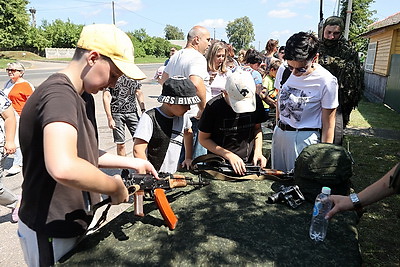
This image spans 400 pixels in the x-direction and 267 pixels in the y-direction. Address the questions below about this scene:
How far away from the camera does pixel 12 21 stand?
39.9 meters

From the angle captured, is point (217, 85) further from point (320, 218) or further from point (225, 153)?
point (320, 218)

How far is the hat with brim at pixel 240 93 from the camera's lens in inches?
94.0

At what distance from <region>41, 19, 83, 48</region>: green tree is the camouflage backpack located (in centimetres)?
5303

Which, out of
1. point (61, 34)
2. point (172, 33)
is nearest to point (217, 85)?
point (61, 34)

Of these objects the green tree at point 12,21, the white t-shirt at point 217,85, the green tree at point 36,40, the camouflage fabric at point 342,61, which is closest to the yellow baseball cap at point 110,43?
the white t-shirt at point 217,85

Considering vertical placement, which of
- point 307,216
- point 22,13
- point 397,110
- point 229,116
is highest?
point 22,13

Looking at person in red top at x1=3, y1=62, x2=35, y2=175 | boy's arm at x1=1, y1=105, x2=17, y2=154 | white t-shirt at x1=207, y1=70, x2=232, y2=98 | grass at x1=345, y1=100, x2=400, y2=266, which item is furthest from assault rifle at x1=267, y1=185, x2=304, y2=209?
person in red top at x1=3, y1=62, x2=35, y2=175

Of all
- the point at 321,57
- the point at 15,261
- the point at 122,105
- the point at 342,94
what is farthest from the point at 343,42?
the point at 15,261

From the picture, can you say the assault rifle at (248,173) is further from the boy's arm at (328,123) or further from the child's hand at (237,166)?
the boy's arm at (328,123)

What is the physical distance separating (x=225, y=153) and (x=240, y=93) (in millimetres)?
460

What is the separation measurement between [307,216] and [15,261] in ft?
8.66

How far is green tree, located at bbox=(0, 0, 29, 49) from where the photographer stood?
126 feet

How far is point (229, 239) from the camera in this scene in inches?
61.3

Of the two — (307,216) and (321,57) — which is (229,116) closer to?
(307,216)
